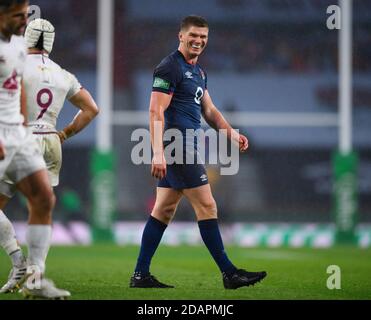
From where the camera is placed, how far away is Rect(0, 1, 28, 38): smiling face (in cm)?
614

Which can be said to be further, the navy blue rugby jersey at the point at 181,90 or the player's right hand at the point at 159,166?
the navy blue rugby jersey at the point at 181,90

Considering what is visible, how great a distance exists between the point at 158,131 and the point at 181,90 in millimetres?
549

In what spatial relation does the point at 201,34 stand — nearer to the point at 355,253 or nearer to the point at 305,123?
the point at 355,253

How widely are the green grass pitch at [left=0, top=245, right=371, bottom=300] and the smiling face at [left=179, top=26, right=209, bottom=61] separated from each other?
1.92m

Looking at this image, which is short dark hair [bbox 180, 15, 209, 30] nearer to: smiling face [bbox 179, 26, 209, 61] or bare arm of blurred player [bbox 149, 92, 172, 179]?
smiling face [bbox 179, 26, 209, 61]

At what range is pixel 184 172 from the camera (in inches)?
296

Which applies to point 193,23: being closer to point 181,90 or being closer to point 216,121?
point 181,90

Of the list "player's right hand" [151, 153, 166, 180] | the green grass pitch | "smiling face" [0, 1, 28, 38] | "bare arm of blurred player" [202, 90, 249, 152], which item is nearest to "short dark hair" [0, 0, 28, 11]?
A: "smiling face" [0, 1, 28, 38]

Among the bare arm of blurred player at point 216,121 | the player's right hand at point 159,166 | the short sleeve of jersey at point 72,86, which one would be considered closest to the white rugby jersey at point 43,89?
the short sleeve of jersey at point 72,86

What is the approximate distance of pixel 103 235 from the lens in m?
16.4

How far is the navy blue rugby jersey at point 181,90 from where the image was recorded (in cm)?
750

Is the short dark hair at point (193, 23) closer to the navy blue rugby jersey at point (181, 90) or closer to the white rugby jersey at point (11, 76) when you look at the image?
the navy blue rugby jersey at point (181, 90)

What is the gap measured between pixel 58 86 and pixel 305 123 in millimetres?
10940

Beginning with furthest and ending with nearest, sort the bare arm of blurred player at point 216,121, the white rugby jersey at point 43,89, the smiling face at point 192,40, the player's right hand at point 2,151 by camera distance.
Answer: the bare arm of blurred player at point 216,121, the smiling face at point 192,40, the white rugby jersey at point 43,89, the player's right hand at point 2,151
